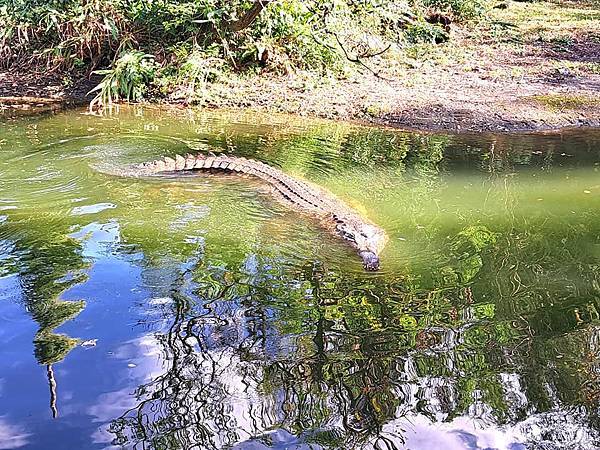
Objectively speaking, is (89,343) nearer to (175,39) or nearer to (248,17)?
(248,17)

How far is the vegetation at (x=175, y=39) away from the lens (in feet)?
33.1

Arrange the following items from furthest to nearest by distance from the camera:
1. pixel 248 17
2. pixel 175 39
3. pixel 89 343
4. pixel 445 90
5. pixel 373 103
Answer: pixel 175 39, pixel 248 17, pixel 445 90, pixel 373 103, pixel 89 343

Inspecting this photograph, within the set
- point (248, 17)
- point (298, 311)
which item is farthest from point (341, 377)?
point (248, 17)

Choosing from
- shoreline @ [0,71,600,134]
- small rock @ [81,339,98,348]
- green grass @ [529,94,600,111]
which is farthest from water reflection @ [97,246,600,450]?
green grass @ [529,94,600,111]

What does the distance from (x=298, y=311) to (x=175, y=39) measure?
8337 millimetres

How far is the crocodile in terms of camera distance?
4.82 meters

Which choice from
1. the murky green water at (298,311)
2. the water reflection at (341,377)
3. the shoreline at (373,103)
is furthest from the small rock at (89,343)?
the shoreline at (373,103)

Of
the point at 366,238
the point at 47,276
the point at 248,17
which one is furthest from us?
the point at 248,17

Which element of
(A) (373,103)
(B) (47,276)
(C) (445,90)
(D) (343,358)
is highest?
(C) (445,90)

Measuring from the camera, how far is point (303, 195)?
5719 millimetres

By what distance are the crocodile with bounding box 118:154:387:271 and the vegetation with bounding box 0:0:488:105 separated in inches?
139

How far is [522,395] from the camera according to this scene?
3.04m

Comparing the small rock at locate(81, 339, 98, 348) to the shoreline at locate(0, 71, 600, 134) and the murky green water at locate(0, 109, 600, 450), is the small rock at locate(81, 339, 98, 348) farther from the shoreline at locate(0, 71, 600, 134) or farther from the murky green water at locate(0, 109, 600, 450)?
the shoreline at locate(0, 71, 600, 134)

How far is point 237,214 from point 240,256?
935mm
